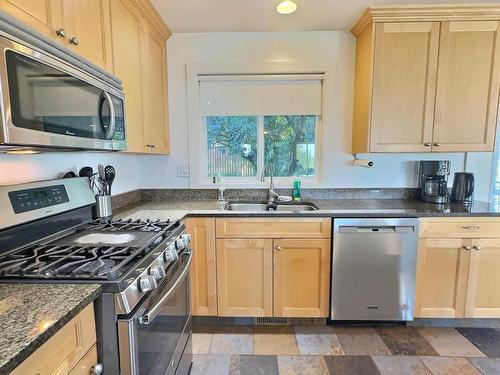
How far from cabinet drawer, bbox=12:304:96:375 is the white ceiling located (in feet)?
6.51

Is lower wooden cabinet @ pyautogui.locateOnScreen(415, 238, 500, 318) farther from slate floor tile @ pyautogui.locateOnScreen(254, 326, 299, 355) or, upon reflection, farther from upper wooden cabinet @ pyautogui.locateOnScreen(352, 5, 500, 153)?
slate floor tile @ pyautogui.locateOnScreen(254, 326, 299, 355)

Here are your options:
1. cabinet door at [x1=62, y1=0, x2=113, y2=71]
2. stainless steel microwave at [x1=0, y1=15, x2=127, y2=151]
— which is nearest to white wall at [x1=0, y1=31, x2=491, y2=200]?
cabinet door at [x1=62, y1=0, x2=113, y2=71]

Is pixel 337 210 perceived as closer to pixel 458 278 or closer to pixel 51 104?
pixel 458 278

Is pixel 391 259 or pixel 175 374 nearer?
pixel 175 374

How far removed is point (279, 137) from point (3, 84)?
6.77 ft

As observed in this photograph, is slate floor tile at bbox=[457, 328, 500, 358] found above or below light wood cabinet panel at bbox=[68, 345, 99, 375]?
below

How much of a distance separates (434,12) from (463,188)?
1.35 m

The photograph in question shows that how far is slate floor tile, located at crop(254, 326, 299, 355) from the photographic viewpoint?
187 cm

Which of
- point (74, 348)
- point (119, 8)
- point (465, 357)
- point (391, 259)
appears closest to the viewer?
point (74, 348)

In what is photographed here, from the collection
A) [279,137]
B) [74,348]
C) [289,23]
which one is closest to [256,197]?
[279,137]

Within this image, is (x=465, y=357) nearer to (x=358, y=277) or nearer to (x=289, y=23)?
(x=358, y=277)

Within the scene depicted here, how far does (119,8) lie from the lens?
161cm

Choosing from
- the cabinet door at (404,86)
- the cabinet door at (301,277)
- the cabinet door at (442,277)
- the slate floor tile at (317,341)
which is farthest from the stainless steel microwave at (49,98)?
the cabinet door at (442,277)

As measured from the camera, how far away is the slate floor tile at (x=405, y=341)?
1.85 metres
